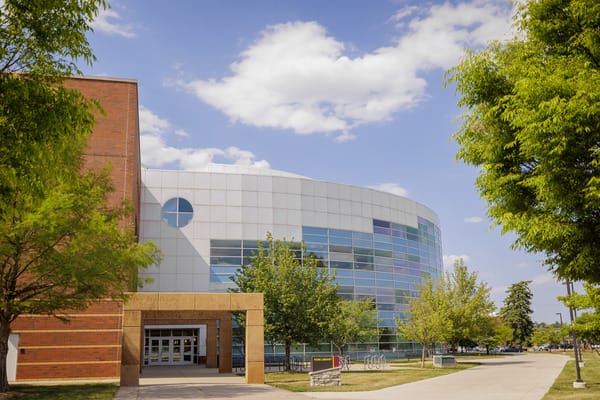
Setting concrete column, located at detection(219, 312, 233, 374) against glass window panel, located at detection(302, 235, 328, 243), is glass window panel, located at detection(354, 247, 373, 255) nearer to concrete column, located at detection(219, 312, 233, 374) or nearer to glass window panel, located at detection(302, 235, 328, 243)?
glass window panel, located at detection(302, 235, 328, 243)

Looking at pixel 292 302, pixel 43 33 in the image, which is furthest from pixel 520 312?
pixel 43 33

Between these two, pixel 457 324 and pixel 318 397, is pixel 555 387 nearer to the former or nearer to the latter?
pixel 318 397

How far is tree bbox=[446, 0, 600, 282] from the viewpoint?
10156 millimetres

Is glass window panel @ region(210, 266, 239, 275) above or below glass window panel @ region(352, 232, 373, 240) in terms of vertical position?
Answer: below

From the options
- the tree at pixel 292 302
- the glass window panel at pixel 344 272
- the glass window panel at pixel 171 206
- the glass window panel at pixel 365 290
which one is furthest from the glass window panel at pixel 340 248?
the tree at pixel 292 302

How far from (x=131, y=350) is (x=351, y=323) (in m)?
21.1

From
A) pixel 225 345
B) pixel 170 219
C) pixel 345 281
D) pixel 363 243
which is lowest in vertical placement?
pixel 225 345

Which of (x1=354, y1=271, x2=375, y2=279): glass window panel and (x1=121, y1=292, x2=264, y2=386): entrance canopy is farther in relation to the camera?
(x1=354, y1=271, x2=375, y2=279): glass window panel

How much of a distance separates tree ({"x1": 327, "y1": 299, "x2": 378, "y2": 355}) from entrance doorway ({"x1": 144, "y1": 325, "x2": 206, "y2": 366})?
13365 mm

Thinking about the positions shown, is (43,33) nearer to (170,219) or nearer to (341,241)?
(170,219)

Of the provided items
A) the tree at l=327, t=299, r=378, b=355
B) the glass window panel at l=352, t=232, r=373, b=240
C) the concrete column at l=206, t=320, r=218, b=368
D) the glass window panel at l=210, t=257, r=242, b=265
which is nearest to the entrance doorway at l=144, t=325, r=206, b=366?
the glass window panel at l=210, t=257, r=242, b=265

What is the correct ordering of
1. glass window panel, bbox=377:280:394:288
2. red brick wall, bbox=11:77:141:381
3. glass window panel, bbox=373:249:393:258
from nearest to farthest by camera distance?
red brick wall, bbox=11:77:141:381 → glass window panel, bbox=377:280:394:288 → glass window panel, bbox=373:249:393:258

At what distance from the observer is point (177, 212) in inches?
2008

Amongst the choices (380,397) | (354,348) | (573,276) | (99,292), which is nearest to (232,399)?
(380,397)
